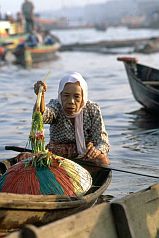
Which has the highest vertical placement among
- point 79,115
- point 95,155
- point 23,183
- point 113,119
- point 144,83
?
point 79,115

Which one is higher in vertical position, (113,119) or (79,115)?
(79,115)

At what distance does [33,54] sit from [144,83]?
61.9ft

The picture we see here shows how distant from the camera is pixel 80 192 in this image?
18.2 ft

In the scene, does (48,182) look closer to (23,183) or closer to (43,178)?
(43,178)

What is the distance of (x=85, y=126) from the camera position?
20.9 ft

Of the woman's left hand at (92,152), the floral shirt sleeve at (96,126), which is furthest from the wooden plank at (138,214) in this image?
the floral shirt sleeve at (96,126)

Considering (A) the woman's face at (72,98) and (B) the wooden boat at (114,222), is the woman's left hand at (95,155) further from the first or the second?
(B) the wooden boat at (114,222)

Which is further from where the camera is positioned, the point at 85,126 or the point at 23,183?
the point at 85,126

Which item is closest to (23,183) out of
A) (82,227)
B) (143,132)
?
(82,227)

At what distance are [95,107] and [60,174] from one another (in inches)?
43.7

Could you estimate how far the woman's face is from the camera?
5930 millimetres

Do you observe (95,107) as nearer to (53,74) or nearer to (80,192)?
(80,192)

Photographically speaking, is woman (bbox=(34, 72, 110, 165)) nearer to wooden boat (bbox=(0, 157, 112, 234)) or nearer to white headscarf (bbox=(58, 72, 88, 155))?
white headscarf (bbox=(58, 72, 88, 155))

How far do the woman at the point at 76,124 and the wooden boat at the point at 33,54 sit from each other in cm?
2391
